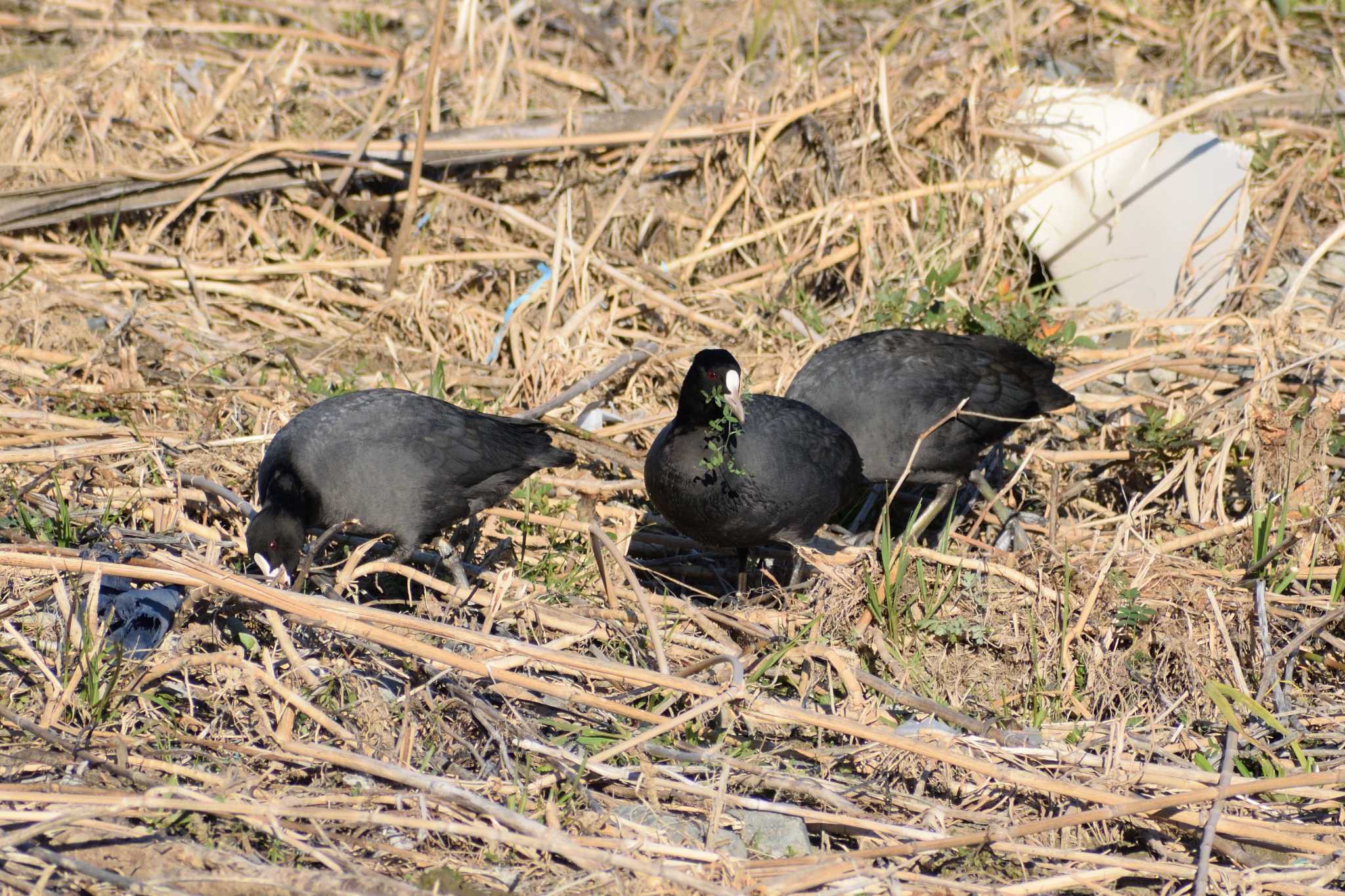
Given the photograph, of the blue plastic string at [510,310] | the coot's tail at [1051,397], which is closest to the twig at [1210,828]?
the coot's tail at [1051,397]

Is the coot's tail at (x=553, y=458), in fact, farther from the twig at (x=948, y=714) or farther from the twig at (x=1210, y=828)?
the twig at (x=1210, y=828)

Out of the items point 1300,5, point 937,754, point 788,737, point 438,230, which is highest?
point 1300,5

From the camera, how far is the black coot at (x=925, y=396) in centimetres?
473

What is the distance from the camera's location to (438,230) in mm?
6254

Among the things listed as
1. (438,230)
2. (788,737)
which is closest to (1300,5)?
(438,230)

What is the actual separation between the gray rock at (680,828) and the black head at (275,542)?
1414mm

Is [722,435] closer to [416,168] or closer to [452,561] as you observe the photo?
[452,561]

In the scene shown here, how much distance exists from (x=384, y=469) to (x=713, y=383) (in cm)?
118

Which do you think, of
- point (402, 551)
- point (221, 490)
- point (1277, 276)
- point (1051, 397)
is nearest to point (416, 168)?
point (221, 490)

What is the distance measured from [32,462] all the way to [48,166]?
2.35m

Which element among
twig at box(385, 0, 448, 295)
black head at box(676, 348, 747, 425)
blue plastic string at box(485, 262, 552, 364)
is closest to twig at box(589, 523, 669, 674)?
black head at box(676, 348, 747, 425)

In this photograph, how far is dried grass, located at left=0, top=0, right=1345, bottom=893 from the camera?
3098 millimetres

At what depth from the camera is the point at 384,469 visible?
4234 millimetres

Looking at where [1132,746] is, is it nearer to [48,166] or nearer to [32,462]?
[32,462]
